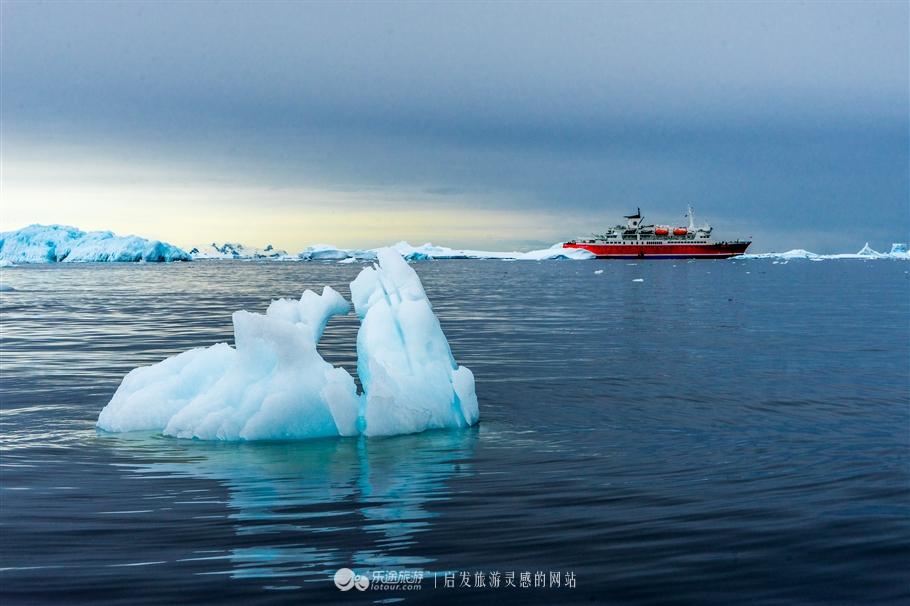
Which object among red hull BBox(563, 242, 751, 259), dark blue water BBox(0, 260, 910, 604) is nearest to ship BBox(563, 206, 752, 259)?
red hull BBox(563, 242, 751, 259)

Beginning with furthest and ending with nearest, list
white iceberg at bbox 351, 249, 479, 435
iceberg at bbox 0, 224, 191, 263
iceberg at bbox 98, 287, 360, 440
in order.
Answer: iceberg at bbox 0, 224, 191, 263, white iceberg at bbox 351, 249, 479, 435, iceberg at bbox 98, 287, 360, 440

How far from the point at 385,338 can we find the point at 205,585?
7076 millimetres

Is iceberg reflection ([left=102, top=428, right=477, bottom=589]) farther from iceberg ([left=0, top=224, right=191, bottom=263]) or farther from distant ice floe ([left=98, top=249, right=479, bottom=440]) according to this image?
iceberg ([left=0, top=224, right=191, bottom=263])

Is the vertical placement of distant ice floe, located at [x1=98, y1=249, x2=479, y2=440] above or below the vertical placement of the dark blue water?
above

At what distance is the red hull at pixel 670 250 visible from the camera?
146 meters

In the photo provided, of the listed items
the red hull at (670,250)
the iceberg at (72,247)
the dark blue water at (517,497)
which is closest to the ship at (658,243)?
the red hull at (670,250)

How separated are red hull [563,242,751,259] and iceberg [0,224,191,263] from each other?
75.8 metres

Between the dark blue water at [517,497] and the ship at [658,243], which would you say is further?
the ship at [658,243]

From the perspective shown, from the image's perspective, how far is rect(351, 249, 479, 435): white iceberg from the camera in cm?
1180

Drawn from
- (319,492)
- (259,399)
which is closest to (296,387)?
(259,399)

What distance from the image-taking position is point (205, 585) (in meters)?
6.19

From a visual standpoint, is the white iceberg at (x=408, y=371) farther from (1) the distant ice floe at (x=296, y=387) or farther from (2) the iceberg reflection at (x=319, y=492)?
(2) the iceberg reflection at (x=319, y=492)

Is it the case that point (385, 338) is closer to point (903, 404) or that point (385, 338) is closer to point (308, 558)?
point (308, 558)

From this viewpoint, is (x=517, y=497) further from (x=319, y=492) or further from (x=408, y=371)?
(x=408, y=371)
